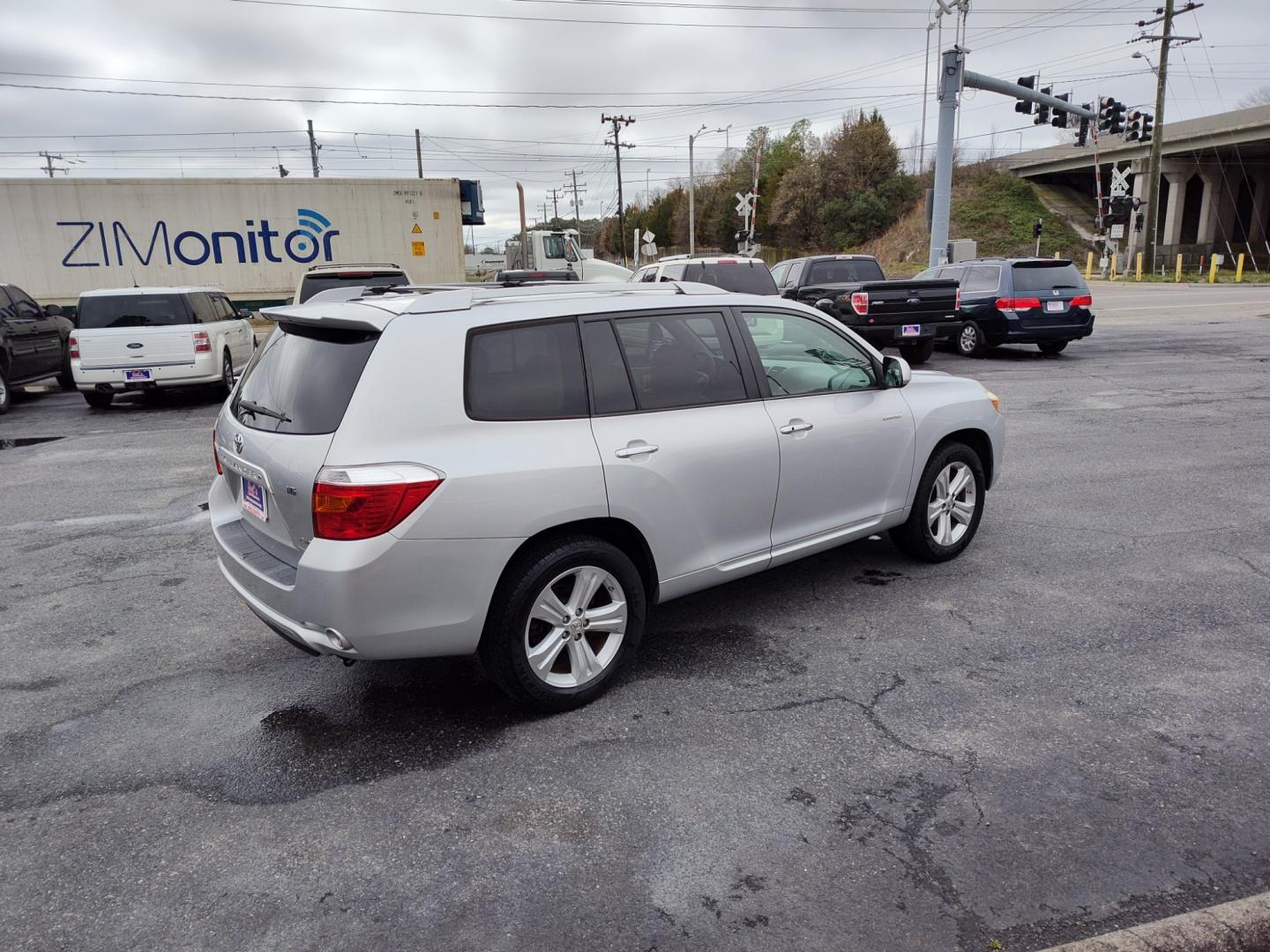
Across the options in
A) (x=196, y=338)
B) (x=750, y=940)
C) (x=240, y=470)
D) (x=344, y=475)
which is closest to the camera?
(x=750, y=940)

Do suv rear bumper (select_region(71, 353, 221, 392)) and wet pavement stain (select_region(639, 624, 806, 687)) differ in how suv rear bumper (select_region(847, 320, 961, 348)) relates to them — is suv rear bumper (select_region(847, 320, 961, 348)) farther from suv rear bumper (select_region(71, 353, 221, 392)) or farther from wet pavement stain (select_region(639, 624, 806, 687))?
wet pavement stain (select_region(639, 624, 806, 687))

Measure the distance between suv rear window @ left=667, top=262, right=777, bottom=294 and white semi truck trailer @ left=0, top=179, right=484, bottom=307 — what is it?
8820 millimetres

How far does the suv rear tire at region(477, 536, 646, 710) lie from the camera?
11.3ft

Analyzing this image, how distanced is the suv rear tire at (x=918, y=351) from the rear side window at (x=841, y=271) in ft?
5.60

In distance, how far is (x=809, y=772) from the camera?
3.25m

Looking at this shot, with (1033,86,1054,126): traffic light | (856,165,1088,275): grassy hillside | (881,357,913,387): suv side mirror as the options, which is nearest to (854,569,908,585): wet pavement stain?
(881,357,913,387): suv side mirror

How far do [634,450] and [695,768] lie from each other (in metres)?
1.29

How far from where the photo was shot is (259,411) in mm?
3758

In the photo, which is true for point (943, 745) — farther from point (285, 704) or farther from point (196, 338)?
point (196, 338)

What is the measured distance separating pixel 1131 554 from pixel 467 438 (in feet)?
14.5

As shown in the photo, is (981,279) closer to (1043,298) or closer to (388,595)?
(1043,298)

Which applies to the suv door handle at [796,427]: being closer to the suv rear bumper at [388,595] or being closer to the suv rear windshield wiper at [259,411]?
the suv rear bumper at [388,595]

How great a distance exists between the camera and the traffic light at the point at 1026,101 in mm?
24188

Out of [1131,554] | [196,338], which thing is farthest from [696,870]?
[196,338]
